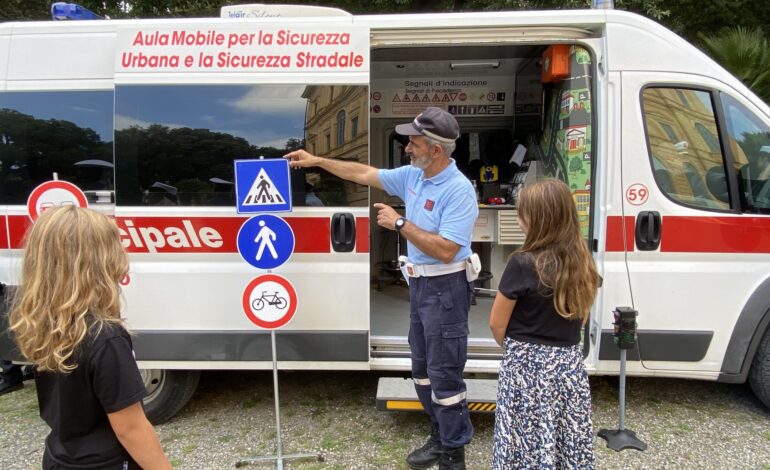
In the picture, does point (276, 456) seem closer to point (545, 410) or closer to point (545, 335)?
point (545, 410)

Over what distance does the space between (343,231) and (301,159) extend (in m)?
0.51

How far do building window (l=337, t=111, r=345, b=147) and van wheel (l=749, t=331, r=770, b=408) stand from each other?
9.63 feet

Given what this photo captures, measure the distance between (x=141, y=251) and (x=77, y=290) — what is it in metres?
1.86

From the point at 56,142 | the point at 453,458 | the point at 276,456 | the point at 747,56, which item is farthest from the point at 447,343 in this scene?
the point at 747,56

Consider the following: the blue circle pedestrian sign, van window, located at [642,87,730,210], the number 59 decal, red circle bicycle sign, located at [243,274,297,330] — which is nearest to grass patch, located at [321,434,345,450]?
red circle bicycle sign, located at [243,274,297,330]

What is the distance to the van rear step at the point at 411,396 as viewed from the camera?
299 cm

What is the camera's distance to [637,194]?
298cm

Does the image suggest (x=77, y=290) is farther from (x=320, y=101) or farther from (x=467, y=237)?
(x=320, y=101)

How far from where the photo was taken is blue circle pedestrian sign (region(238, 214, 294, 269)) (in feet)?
9.02

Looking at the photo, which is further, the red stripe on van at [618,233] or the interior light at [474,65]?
the interior light at [474,65]

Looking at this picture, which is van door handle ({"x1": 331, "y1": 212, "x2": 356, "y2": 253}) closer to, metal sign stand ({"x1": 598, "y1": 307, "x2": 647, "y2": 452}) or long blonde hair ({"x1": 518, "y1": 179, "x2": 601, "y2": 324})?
long blonde hair ({"x1": 518, "y1": 179, "x2": 601, "y2": 324})

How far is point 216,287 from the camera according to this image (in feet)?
10.0

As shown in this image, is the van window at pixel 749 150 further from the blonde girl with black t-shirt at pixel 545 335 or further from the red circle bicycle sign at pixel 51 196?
the red circle bicycle sign at pixel 51 196

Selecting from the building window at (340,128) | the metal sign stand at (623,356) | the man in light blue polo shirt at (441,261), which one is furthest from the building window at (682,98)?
the building window at (340,128)
